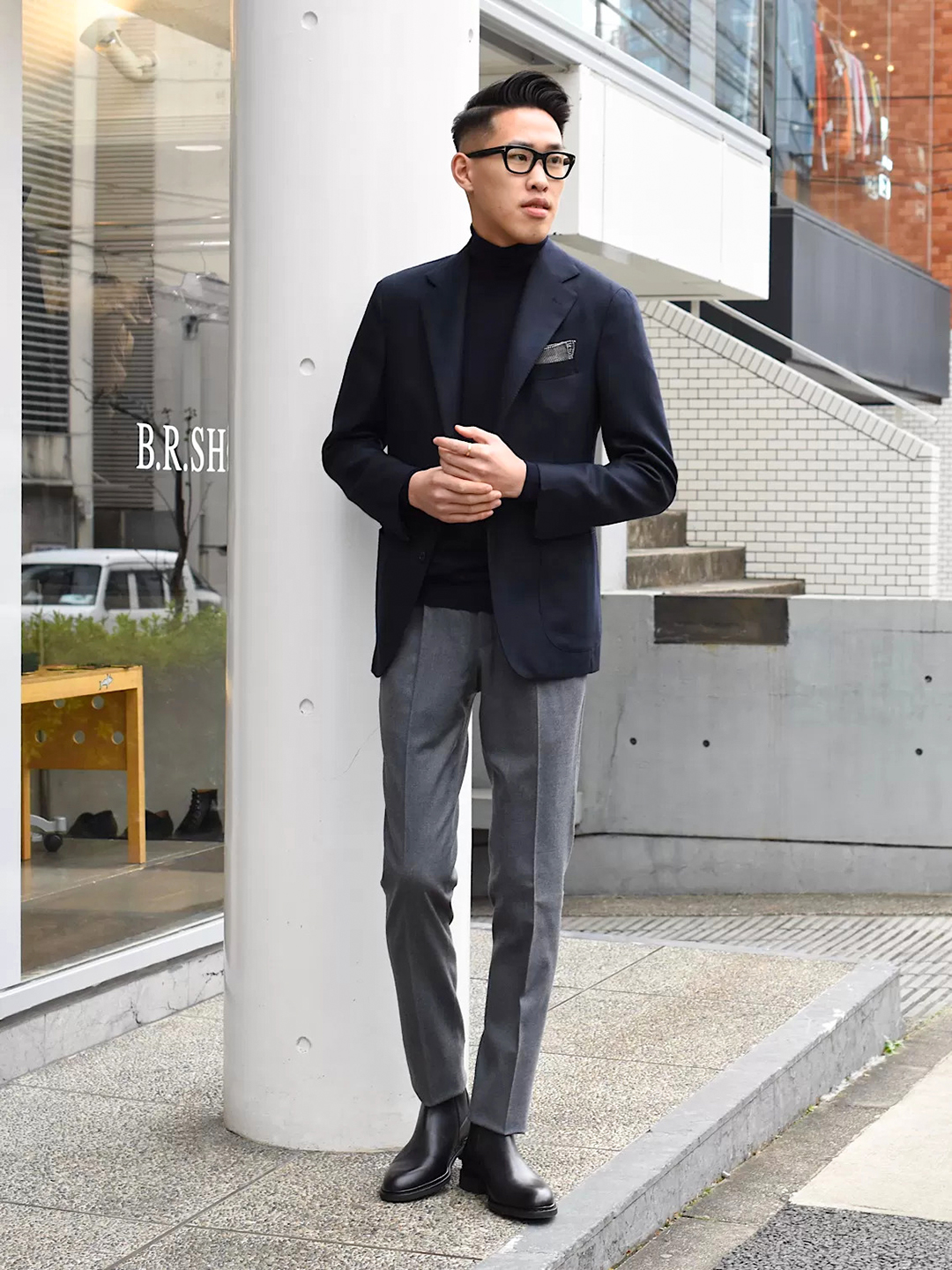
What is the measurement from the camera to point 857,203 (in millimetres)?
16953

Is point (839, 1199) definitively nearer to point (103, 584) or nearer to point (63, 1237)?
point (63, 1237)

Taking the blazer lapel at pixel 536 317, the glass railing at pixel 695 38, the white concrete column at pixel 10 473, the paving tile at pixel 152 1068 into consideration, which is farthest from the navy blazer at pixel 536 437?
the glass railing at pixel 695 38

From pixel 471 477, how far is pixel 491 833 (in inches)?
27.7

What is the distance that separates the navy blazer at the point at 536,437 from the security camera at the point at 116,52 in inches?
101

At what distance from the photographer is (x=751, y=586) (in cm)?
1289

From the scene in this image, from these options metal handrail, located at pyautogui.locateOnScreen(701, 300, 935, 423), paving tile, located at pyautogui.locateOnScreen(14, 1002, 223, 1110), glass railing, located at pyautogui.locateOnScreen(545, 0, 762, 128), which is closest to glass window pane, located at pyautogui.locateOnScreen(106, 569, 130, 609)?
paving tile, located at pyautogui.locateOnScreen(14, 1002, 223, 1110)

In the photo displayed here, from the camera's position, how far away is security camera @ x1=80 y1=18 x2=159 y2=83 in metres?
5.47

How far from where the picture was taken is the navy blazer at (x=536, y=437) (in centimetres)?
328

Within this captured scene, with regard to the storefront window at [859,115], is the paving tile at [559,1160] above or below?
below

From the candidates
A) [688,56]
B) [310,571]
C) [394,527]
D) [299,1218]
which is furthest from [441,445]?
[688,56]

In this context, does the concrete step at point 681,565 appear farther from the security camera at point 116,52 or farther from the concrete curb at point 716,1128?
the security camera at point 116,52

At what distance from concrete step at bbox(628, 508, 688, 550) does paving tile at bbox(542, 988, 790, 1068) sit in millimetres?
8088

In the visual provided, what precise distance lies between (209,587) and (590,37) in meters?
3.92

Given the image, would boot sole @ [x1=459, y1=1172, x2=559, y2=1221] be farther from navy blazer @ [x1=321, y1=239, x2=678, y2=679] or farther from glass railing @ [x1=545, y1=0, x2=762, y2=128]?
glass railing @ [x1=545, y1=0, x2=762, y2=128]
